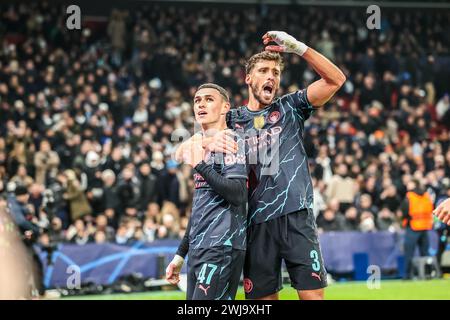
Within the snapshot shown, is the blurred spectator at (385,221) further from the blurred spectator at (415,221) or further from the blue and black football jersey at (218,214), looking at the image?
the blue and black football jersey at (218,214)

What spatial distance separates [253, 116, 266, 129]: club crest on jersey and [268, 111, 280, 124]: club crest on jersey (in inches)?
2.4

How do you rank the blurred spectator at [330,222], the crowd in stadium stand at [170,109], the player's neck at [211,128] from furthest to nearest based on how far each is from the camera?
the blurred spectator at [330,222], the crowd in stadium stand at [170,109], the player's neck at [211,128]

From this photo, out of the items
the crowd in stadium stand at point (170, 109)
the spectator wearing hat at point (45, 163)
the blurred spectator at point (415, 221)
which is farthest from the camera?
the spectator wearing hat at point (45, 163)

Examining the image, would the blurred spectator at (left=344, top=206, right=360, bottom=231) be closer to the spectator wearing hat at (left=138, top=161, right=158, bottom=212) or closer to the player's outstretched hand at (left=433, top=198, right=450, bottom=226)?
the spectator wearing hat at (left=138, top=161, right=158, bottom=212)

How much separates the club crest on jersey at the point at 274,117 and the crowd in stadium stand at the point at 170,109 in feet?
25.6

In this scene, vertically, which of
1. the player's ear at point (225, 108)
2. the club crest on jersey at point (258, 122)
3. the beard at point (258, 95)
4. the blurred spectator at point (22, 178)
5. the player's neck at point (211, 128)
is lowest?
the blurred spectator at point (22, 178)

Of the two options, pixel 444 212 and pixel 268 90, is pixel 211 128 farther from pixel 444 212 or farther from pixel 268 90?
pixel 444 212

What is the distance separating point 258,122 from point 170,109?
15.4 meters

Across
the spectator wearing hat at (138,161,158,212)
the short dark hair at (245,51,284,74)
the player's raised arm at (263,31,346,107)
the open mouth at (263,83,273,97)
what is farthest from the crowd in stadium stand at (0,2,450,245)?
the player's raised arm at (263,31,346,107)

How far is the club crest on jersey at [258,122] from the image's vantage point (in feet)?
24.1

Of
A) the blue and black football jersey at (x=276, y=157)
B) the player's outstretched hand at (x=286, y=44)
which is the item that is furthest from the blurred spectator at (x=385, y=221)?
the player's outstretched hand at (x=286, y=44)

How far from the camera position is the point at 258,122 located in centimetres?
736

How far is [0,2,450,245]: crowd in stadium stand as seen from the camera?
18.4m

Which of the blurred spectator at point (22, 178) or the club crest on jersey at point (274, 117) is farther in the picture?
the blurred spectator at point (22, 178)
